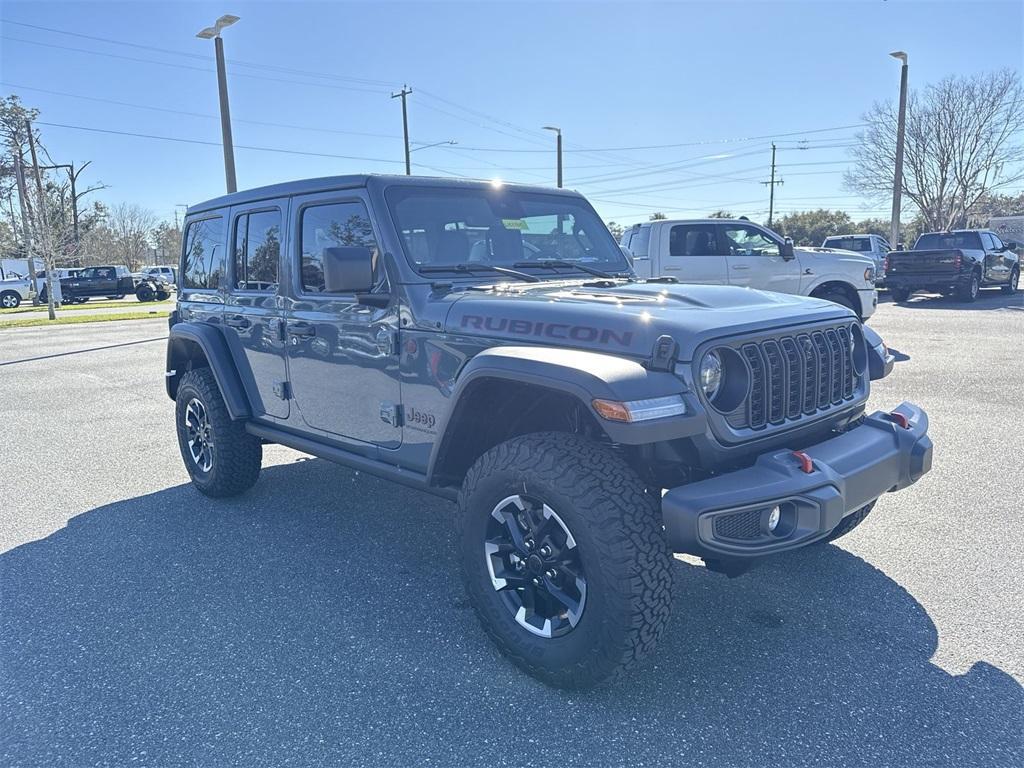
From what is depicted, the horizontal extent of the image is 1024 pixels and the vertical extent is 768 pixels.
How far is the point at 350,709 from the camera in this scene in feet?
8.47

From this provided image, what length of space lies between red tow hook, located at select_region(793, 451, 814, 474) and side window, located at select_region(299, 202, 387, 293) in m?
1.98

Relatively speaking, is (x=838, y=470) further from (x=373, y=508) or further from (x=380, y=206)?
(x=373, y=508)

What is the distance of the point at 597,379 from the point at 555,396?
1.30ft

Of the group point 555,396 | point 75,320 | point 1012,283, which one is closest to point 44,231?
point 75,320

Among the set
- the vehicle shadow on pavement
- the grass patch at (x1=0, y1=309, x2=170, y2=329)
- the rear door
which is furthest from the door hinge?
the grass patch at (x1=0, y1=309, x2=170, y2=329)

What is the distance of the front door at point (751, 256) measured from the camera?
1136cm

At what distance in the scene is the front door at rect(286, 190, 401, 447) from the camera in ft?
11.4

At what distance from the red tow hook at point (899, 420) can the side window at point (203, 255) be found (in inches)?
157

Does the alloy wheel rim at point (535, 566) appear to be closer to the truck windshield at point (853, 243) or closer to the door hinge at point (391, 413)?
the door hinge at point (391, 413)

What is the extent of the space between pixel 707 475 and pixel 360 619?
1654 millimetres

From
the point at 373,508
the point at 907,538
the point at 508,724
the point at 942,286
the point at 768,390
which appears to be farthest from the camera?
the point at 942,286

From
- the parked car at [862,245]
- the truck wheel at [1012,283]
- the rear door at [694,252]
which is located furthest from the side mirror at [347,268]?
the truck wheel at [1012,283]

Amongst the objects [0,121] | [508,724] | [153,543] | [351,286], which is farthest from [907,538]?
[0,121]

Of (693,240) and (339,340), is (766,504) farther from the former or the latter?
(693,240)
